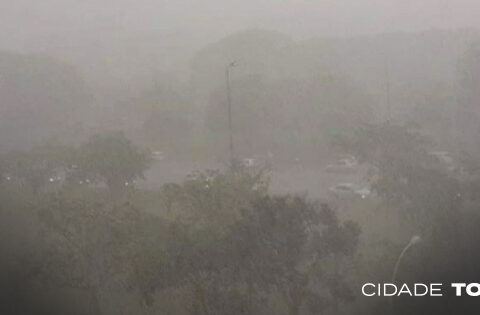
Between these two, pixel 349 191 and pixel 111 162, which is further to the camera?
pixel 349 191

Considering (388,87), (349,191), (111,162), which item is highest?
(388,87)

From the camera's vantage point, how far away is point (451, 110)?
13.2 metres

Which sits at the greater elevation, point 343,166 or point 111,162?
point 111,162

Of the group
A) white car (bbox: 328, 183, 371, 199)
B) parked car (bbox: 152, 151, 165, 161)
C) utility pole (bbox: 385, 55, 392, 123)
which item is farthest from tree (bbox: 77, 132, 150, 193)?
utility pole (bbox: 385, 55, 392, 123)

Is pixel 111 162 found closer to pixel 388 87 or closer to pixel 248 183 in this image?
pixel 248 183

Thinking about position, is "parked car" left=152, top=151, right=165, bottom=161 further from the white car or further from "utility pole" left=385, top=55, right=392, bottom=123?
"utility pole" left=385, top=55, right=392, bottom=123

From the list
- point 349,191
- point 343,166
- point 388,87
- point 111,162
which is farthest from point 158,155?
point 388,87

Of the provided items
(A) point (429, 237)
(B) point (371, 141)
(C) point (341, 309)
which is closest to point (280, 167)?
(B) point (371, 141)

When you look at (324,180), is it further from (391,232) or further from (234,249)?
(234,249)

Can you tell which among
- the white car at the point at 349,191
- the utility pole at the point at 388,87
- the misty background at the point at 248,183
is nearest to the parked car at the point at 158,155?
the misty background at the point at 248,183

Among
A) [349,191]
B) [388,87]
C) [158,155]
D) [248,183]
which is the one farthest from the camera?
[388,87]

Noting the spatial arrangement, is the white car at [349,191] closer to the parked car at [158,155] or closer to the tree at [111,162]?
the tree at [111,162]

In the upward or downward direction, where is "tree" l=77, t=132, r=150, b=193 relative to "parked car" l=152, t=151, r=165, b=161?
upward

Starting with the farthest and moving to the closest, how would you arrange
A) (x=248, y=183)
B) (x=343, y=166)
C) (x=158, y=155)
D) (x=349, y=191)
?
(x=158, y=155) → (x=343, y=166) → (x=349, y=191) → (x=248, y=183)
